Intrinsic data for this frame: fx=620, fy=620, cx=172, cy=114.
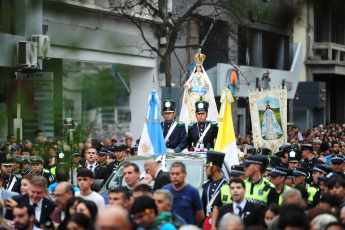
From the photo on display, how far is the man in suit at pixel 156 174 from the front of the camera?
768 cm

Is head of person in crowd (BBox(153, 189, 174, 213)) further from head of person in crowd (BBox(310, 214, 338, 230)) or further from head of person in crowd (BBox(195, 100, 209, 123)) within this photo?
head of person in crowd (BBox(195, 100, 209, 123))

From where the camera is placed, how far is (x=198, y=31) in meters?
3.84

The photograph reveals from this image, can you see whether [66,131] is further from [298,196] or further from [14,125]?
[298,196]

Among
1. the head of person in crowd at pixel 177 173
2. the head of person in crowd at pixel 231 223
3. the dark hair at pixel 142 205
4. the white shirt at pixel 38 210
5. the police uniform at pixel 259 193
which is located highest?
the head of person in crowd at pixel 177 173

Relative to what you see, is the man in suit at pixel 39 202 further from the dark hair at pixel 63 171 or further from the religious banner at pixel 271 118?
the religious banner at pixel 271 118

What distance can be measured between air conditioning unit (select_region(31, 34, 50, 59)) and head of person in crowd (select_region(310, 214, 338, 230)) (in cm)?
340

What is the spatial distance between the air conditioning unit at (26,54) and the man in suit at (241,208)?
429 cm

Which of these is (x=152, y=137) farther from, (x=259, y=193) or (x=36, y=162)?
(x=36, y=162)

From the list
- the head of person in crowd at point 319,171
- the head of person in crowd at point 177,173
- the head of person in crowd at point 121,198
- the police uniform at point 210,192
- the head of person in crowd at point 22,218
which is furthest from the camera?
the head of person in crowd at point 319,171

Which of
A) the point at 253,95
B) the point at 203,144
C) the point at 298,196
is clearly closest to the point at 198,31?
the point at 298,196

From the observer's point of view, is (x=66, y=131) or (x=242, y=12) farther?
(x=66, y=131)

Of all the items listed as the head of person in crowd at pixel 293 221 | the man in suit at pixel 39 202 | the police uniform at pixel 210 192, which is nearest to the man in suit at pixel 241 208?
the police uniform at pixel 210 192

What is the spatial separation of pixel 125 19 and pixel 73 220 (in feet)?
9.33

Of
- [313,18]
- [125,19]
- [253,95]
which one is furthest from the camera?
[253,95]
